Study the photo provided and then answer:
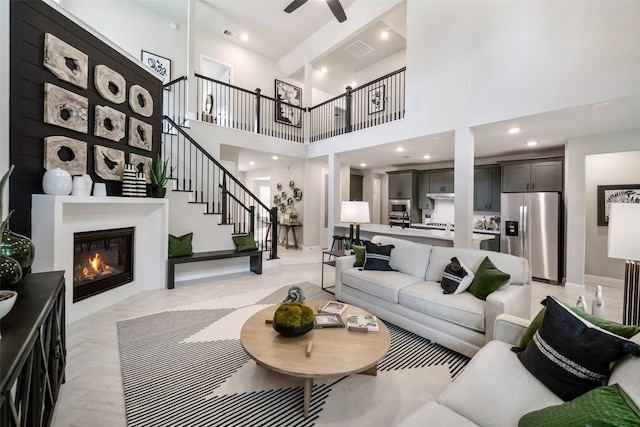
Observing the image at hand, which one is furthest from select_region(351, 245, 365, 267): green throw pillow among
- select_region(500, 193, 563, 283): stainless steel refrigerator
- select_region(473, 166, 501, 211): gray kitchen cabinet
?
select_region(473, 166, 501, 211): gray kitchen cabinet

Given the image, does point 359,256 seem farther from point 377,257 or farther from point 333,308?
point 333,308

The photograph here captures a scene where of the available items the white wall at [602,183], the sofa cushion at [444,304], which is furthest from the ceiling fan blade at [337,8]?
the white wall at [602,183]

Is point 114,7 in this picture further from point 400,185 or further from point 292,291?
point 400,185

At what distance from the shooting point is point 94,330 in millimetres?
2771

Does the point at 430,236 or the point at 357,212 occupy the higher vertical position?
the point at 357,212

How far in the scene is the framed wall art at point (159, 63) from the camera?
5.85 metres

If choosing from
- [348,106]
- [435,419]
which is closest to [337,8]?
[348,106]

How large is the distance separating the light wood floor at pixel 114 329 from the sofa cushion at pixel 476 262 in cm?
116

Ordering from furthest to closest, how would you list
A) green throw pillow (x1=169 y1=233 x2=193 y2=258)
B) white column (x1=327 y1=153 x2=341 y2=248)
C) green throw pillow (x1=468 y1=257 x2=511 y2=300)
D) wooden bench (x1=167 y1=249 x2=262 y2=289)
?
white column (x1=327 y1=153 x2=341 y2=248), green throw pillow (x1=169 y1=233 x2=193 y2=258), wooden bench (x1=167 y1=249 x2=262 y2=289), green throw pillow (x1=468 y1=257 x2=511 y2=300)

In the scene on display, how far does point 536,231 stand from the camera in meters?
4.84

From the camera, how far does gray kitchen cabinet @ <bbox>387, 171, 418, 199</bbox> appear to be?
773 cm

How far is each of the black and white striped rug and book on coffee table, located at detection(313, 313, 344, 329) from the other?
1.27ft

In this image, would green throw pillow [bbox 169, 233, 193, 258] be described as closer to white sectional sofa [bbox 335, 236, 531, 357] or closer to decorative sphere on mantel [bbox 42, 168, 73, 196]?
decorative sphere on mantel [bbox 42, 168, 73, 196]

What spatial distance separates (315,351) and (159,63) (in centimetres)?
699
